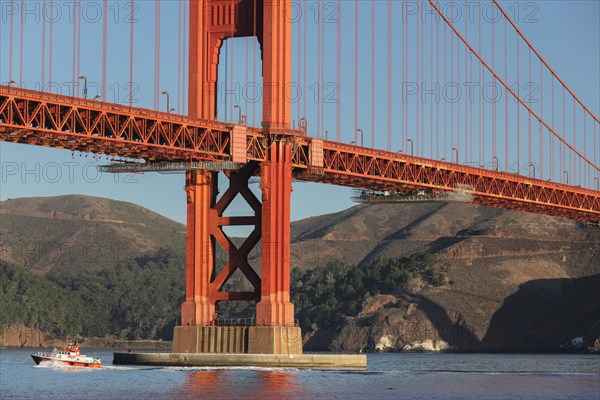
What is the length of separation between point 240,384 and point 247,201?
71.1 ft

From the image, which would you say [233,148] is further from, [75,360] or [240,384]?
[75,360]

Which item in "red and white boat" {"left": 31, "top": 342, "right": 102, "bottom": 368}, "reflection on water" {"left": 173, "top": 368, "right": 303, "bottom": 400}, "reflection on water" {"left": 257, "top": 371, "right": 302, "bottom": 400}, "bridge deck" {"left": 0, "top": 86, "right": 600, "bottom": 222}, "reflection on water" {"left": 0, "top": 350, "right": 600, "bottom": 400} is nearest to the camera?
"reflection on water" {"left": 173, "top": 368, "right": 303, "bottom": 400}

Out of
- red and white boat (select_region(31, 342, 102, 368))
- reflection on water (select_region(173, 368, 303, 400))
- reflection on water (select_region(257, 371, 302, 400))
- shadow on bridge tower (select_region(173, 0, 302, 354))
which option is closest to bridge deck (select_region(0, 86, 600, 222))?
shadow on bridge tower (select_region(173, 0, 302, 354))

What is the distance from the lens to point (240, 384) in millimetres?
87562

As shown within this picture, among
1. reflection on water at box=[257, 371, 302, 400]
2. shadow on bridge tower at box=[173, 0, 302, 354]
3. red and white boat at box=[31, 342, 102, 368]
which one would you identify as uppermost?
shadow on bridge tower at box=[173, 0, 302, 354]

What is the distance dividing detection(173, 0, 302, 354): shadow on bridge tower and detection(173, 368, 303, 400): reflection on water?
13.2ft

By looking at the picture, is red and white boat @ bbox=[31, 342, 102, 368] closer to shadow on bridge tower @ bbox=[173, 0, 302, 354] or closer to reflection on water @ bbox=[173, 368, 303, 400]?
shadow on bridge tower @ bbox=[173, 0, 302, 354]

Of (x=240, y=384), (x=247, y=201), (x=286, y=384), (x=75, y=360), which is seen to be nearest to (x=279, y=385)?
(x=286, y=384)

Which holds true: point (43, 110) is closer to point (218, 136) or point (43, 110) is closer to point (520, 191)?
point (218, 136)

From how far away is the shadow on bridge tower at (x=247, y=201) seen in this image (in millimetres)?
103688

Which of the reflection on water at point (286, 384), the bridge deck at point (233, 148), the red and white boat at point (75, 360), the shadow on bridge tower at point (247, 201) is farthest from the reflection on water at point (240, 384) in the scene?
the red and white boat at point (75, 360)

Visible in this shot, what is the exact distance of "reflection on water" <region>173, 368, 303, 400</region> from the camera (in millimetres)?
80250

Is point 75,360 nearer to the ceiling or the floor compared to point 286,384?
nearer to the ceiling

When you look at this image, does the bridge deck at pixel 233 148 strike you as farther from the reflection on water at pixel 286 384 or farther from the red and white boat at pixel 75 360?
the red and white boat at pixel 75 360
